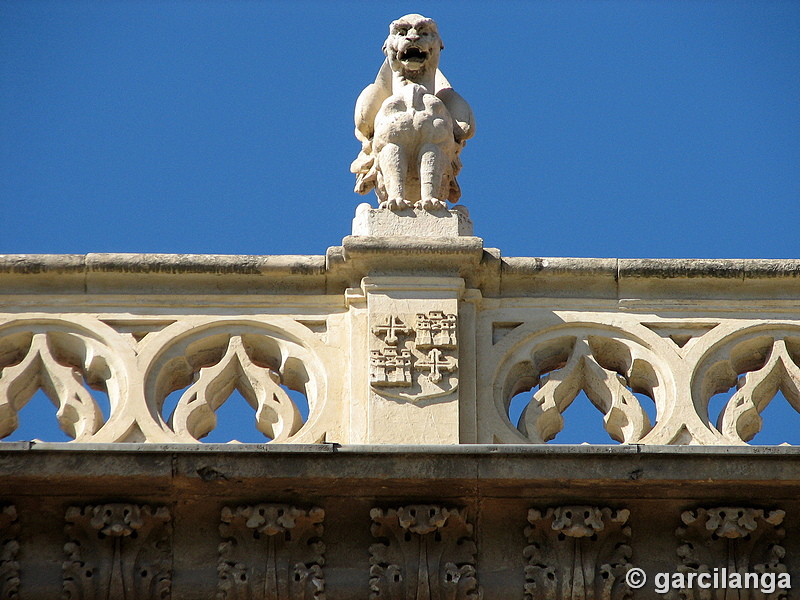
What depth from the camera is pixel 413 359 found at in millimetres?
10281

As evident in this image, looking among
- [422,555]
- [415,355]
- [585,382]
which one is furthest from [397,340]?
[422,555]

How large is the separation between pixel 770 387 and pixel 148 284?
3.36 m

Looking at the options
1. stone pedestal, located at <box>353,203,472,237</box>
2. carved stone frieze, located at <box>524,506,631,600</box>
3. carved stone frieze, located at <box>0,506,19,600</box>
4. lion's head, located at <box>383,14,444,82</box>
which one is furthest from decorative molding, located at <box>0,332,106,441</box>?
lion's head, located at <box>383,14,444,82</box>

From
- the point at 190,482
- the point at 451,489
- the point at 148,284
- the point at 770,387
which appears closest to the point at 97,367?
the point at 148,284

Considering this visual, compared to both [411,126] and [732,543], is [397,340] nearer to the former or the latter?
[411,126]

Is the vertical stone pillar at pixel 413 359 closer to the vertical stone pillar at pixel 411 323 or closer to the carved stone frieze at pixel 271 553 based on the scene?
the vertical stone pillar at pixel 411 323

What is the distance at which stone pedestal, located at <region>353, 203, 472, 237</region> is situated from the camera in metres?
10.8

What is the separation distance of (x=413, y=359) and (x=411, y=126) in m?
1.56

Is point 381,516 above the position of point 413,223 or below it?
below

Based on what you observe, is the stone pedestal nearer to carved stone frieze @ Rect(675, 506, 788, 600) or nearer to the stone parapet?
the stone parapet

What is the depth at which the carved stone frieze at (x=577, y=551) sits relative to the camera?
943cm

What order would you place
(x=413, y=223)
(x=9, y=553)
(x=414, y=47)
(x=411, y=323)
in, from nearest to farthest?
(x=9, y=553), (x=411, y=323), (x=413, y=223), (x=414, y=47)

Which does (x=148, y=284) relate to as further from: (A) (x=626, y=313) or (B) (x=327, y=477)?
(A) (x=626, y=313)

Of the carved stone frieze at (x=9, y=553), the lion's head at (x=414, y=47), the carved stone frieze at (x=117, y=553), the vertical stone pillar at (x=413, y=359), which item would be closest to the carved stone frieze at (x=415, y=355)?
the vertical stone pillar at (x=413, y=359)
